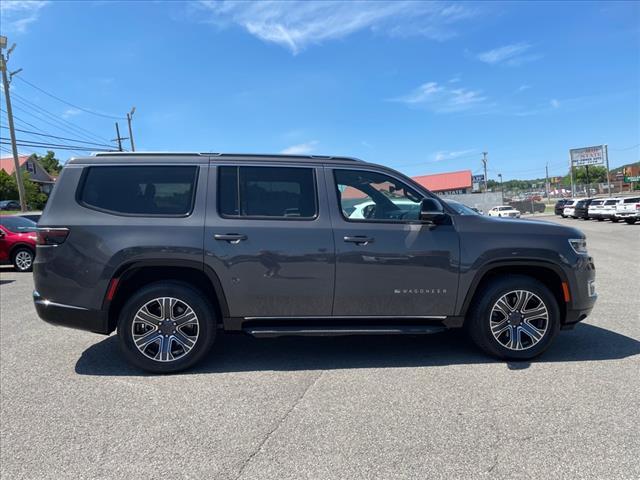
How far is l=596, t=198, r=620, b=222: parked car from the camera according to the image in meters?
31.9

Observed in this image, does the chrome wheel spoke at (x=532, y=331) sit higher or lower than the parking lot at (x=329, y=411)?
higher

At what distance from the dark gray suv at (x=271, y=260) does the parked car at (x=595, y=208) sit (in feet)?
113

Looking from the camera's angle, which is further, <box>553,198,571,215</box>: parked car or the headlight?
<box>553,198,571,215</box>: parked car

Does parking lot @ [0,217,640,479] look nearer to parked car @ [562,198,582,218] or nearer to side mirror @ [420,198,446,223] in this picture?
side mirror @ [420,198,446,223]

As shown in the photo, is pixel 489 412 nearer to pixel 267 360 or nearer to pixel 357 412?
pixel 357 412

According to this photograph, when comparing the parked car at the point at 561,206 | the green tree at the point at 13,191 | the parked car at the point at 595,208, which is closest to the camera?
the parked car at the point at 595,208

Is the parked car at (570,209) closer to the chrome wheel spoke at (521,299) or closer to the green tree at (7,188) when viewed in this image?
the chrome wheel spoke at (521,299)

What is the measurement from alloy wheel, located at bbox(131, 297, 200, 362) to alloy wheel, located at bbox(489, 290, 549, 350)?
9.44ft

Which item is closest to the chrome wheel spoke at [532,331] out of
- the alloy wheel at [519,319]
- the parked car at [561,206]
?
the alloy wheel at [519,319]

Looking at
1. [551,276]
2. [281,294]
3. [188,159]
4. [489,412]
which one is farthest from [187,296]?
[551,276]

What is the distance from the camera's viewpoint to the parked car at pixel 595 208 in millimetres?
34031

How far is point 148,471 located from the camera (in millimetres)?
2811

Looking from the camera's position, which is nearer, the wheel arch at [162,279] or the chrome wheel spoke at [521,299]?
the wheel arch at [162,279]

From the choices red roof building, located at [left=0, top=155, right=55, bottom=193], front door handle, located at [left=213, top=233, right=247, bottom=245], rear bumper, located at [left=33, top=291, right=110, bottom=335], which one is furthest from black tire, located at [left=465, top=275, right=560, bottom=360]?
red roof building, located at [left=0, top=155, right=55, bottom=193]
